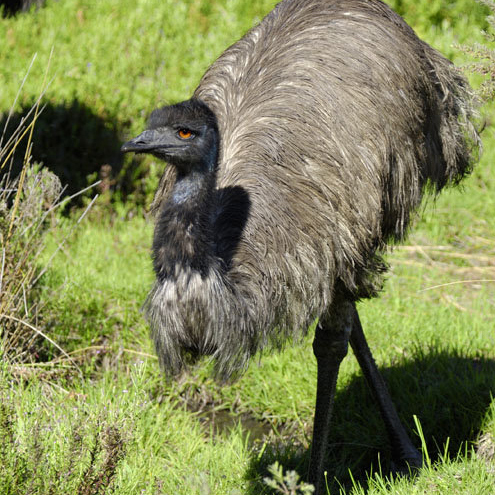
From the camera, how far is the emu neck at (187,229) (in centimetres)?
310

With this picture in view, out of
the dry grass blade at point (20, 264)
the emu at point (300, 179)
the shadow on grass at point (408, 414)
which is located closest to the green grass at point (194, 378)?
the shadow on grass at point (408, 414)

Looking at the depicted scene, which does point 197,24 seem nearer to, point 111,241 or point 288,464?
point 111,241

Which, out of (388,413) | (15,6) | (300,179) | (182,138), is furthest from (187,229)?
(15,6)

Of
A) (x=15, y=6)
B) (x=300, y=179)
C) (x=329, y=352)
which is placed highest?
(x=300, y=179)

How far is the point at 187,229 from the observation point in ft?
10.2

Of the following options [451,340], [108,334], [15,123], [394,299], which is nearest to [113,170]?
[15,123]

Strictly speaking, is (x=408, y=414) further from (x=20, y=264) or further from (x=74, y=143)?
(x=74, y=143)

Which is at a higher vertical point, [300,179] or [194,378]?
[300,179]

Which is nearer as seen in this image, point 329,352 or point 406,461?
point 329,352

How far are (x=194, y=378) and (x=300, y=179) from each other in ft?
6.16

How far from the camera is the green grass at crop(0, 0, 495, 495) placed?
145 inches

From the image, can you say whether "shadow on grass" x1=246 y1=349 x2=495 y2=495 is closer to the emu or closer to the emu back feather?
the emu

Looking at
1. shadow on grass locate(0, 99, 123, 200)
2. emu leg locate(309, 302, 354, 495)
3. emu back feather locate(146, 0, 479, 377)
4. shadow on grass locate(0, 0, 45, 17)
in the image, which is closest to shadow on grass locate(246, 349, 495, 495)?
emu leg locate(309, 302, 354, 495)

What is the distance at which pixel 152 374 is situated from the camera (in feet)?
16.5
